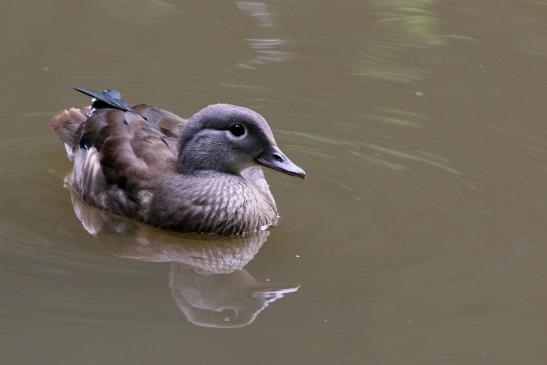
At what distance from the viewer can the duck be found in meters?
9.56

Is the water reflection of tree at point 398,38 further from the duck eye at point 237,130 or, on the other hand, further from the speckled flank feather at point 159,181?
the duck eye at point 237,130

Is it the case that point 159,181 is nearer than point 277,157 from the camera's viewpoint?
No

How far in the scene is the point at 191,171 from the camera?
9.77 m

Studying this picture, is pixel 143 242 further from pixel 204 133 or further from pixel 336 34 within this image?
pixel 336 34

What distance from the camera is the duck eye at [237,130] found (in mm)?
9547

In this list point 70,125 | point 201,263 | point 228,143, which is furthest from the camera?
point 70,125

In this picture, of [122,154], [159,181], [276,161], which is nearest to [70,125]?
[122,154]

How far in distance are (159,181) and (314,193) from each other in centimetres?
122

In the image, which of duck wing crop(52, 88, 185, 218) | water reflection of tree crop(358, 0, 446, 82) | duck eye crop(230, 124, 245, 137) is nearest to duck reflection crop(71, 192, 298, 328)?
duck wing crop(52, 88, 185, 218)

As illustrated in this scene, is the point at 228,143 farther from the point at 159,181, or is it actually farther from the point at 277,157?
the point at 159,181

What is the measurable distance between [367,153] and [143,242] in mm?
2258

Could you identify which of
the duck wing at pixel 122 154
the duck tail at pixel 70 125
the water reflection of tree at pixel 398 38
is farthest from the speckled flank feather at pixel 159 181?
the water reflection of tree at pixel 398 38

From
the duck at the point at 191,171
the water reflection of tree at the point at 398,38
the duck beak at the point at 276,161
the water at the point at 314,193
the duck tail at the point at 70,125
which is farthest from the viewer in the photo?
the water reflection of tree at the point at 398,38

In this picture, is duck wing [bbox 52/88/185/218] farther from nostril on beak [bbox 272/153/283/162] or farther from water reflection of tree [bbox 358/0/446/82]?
water reflection of tree [bbox 358/0/446/82]
